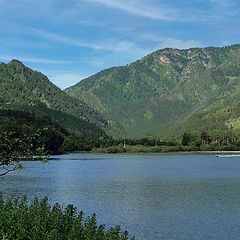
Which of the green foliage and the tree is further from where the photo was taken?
the green foliage

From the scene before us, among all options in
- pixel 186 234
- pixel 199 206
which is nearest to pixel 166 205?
pixel 199 206

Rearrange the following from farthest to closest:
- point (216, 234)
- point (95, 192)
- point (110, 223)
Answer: point (95, 192)
point (110, 223)
point (216, 234)

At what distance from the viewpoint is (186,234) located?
58.5m

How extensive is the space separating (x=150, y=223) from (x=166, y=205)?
18.4m

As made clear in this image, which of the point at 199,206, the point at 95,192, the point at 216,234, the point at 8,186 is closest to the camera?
the point at 216,234

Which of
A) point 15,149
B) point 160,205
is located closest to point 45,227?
point 15,149

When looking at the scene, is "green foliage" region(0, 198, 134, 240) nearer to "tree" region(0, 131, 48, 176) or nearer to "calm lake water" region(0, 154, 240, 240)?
"tree" region(0, 131, 48, 176)

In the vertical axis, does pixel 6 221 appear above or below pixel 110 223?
above

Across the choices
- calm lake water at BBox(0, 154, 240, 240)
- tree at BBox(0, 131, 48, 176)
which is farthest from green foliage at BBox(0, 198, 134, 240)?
calm lake water at BBox(0, 154, 240, 240)

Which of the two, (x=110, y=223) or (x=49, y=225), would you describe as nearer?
(x=49, y=225)

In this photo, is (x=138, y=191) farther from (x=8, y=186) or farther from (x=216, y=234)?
(x=216, y=234)

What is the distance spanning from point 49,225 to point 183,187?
76085mm

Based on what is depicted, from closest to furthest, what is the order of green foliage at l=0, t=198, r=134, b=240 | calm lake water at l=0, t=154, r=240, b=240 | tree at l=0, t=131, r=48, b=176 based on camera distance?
tree at l=0, t=131, r=48, b=176
green foliage at l=0, t=198, r=134, b=240
calm lake water at l=0, t=154, r=240, b=240

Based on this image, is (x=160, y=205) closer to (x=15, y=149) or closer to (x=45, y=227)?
(x=45, y=227)
